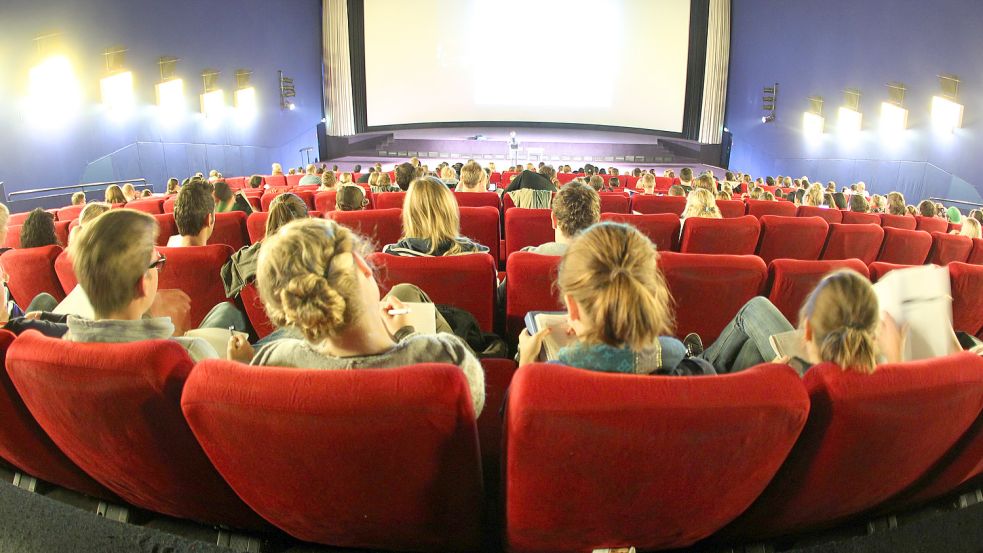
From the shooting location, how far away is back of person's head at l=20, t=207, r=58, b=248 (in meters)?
2.83

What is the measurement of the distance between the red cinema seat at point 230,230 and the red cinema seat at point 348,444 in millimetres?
2795

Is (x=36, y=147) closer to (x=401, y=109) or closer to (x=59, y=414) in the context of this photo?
(x=59, y=414)

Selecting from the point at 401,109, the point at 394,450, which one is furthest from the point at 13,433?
the point at 401,109

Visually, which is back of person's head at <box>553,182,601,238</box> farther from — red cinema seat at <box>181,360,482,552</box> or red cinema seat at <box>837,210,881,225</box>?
red cinema seat at <box>837,210,881,225</box>

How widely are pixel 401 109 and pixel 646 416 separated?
18075 mm

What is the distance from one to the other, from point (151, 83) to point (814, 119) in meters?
14.3

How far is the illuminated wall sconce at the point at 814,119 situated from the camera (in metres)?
12.6

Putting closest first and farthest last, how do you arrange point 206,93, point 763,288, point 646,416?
1. point 646,416
2. point 763,288
3. point 206,93

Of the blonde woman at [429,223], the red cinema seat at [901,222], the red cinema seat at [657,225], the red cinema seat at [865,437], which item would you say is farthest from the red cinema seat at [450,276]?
the red cinema seat at [901,222]

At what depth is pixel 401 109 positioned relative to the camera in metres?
17.7

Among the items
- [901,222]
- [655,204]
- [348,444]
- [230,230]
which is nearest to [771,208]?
[901,222]

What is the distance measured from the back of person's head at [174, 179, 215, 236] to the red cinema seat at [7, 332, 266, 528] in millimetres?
1643

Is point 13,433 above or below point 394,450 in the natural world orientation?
below

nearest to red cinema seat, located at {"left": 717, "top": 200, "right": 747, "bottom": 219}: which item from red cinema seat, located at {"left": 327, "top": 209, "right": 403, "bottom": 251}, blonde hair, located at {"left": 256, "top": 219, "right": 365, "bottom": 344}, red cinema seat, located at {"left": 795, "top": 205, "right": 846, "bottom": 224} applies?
red cinema seat, located at {"left": 795, "top": 205, "right": 846, "bottom": 224}
